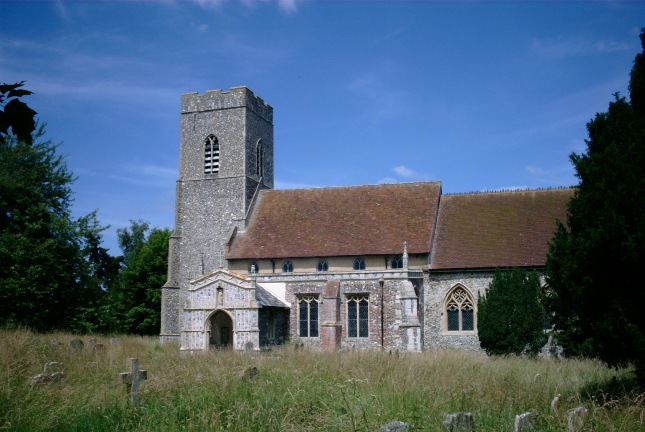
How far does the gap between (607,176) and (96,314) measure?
2750 cm

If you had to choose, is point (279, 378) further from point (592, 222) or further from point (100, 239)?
point (100, 239)

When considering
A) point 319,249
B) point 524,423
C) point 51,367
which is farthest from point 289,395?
point 319,249

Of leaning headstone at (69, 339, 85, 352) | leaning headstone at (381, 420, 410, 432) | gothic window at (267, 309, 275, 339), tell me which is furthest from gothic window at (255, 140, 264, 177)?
leaning headstone at (381, 420, 410, 432)

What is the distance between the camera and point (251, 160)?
1367 inches

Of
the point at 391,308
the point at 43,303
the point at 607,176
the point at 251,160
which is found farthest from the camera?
the point at 251,160

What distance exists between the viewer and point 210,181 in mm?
34219

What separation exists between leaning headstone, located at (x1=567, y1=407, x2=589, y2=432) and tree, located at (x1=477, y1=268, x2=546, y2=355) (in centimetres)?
1654

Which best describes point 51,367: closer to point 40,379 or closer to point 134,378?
point 40,379

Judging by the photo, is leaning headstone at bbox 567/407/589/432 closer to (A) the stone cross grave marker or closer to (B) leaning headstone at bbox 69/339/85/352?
(A) the stone cross grave marker

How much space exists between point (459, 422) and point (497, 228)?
22.6 m

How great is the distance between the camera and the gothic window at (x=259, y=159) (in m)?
35.5

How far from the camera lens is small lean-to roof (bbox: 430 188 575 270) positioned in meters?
27.7

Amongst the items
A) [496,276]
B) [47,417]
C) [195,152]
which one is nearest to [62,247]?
[195,152]

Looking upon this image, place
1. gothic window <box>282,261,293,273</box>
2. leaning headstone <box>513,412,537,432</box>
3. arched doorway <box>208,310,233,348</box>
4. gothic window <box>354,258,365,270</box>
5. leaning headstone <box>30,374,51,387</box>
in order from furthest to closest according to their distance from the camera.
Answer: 1. gothic window <box>282,261,293,273</box>
2. gothic window <box>354,258,365,270</box>
3. arched doorway <box>208,310,233,348</box>
4. leaning headstone <box>30,374,51,387</box>
5. leaning headstone <box>513,412,537,432</box>
